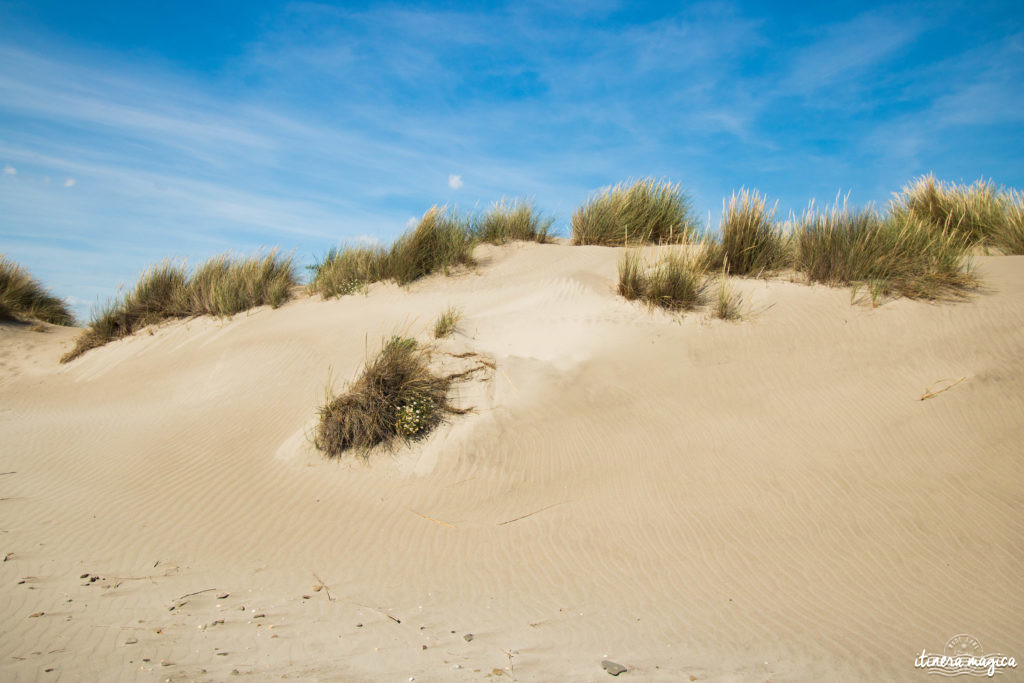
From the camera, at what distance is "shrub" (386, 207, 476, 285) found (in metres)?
11.1

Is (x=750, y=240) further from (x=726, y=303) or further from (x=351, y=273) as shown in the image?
(x=351, y=273)

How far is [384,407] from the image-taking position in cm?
693

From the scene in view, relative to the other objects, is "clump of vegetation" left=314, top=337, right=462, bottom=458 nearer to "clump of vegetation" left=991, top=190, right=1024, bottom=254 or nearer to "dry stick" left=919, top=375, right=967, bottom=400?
"dry stick" left=919, top=375, right=967, bottom=400

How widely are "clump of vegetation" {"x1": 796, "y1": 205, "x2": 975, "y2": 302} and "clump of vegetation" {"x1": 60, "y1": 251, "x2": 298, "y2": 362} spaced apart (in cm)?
945

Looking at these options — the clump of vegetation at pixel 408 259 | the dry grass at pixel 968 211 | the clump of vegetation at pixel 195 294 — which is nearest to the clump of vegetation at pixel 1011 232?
the dry grass at pixel 968 211

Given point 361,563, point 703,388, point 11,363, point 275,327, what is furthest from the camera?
→ point 11,363

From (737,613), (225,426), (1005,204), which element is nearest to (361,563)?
(737,613)

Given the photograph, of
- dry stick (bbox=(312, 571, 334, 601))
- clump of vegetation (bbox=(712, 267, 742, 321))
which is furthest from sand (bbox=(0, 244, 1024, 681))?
clump of vegetation (bbox=(712, 267, 742, 321))

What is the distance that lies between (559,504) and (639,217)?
25.3 feet

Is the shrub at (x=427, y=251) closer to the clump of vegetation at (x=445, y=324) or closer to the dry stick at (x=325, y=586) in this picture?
the clump of vegetation at (x=445, y=324)

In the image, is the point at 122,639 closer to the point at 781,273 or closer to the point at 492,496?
the point at 492,496

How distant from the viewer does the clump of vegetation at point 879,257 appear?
8.31 metres

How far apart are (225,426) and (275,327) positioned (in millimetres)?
2940

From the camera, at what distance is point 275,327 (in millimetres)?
10461
